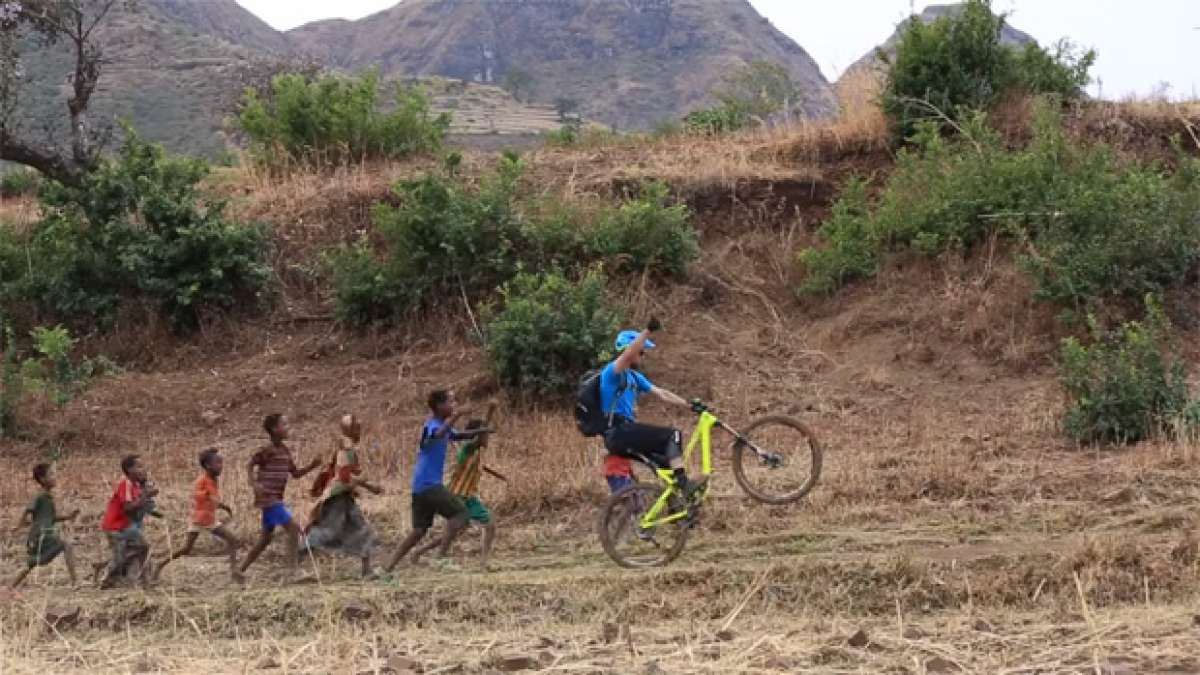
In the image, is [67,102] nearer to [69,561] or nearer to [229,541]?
[69,561]

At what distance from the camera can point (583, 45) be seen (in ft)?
329

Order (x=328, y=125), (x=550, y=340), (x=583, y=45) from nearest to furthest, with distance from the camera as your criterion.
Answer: (x=550, y=340)
(x=328, y=125)
(x=583, y=45)

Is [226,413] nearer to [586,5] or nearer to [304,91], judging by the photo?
[304,91]

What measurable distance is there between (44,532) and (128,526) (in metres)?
0.59

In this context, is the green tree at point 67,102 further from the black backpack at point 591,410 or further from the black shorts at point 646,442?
the black shorts at point 646,442

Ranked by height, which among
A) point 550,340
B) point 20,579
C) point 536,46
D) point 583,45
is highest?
point 536,46

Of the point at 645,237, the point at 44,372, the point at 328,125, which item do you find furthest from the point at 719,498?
the point at 328,125

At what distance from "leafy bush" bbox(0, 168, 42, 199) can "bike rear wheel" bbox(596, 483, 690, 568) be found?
17763 millimetres

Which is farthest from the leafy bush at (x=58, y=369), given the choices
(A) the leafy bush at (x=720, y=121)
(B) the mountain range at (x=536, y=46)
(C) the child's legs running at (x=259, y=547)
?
(B) the mountain range at (x=536, y=46)

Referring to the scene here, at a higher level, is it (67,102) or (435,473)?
(67,102)

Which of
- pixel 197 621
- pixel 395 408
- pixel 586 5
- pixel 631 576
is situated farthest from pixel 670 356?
pixel 586 5

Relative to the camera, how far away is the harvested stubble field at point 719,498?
21.3ft

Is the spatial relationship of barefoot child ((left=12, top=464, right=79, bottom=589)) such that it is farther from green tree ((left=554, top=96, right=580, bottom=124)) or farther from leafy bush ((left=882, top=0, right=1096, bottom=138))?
green tree ((left=554, top=96, right=580, bottom=124))

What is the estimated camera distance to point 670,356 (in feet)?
48.1
